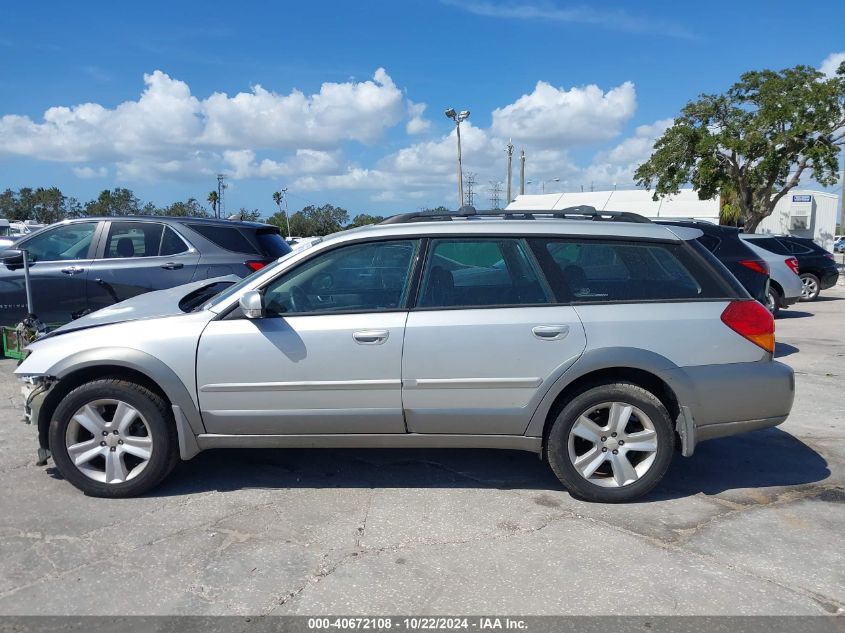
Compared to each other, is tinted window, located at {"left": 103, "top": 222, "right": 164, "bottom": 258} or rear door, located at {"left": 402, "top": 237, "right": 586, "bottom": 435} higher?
tinted window, located at {"left": 103, "top": 222, "right": 164, "bottom": 258}

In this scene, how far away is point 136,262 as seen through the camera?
764 cm

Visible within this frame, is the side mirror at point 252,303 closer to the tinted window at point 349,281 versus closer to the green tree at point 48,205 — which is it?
the tinted window at point 349,281

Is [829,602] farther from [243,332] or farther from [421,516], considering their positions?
[243,332]

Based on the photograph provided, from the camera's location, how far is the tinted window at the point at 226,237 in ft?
25.2

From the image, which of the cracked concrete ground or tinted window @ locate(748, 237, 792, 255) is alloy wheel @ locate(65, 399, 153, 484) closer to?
the cracked concrete ground

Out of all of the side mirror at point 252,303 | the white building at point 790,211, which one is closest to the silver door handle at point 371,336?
the side mirror at point 252,303

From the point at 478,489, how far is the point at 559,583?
121cm

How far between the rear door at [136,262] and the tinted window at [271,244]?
0.73 metres

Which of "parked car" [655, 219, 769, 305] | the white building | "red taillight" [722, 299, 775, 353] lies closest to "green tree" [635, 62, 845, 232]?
the white building

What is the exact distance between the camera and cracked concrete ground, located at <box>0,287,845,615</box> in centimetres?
326

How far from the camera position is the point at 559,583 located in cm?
338

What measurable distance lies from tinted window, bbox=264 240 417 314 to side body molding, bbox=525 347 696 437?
1061mm

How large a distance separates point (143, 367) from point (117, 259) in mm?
4000

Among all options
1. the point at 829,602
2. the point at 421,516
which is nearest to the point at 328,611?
the point at 421,516
